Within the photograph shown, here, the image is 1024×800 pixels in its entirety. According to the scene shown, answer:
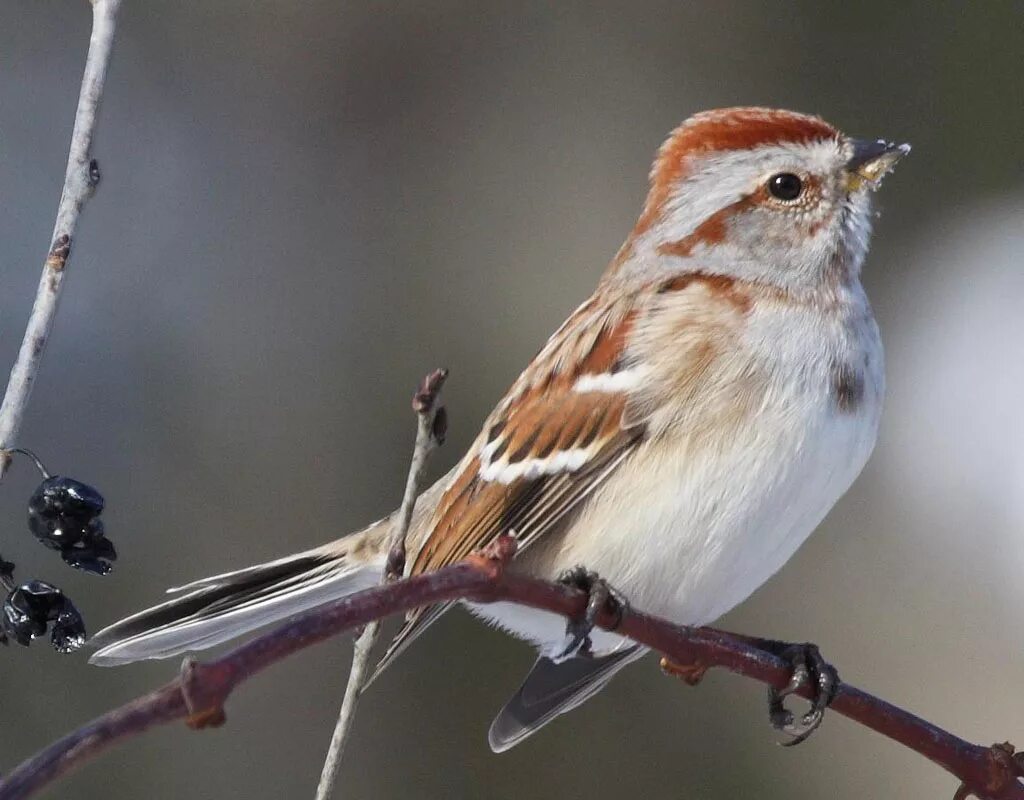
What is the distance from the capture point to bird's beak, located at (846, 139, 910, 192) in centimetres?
228

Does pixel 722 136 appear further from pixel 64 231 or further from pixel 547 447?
pixel 64 231

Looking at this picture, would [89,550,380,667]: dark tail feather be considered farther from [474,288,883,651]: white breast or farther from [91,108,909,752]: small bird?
[474,288,883,651]: white breast

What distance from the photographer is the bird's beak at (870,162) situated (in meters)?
2.28

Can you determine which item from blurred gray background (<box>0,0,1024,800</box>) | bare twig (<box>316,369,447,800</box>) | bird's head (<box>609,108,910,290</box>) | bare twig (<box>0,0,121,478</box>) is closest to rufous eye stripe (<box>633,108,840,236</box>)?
bird's head (<box>609,108,910,290</box>)

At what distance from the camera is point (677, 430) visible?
80.0 inches

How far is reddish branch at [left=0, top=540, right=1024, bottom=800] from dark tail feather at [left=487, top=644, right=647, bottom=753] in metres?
0.50

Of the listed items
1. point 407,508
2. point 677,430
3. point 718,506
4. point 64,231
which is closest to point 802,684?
point 718,506

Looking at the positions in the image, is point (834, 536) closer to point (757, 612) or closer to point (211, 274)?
point (757, 612)

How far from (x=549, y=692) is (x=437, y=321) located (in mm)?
2675

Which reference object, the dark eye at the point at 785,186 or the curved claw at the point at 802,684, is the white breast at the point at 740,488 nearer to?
the curved claw at the point at 802,684

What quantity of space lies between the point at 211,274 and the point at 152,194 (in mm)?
528

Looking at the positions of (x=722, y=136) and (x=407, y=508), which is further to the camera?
(x=722, y=136)

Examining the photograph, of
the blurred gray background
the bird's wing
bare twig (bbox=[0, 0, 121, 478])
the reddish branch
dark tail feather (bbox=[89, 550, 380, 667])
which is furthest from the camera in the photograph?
the blurred gray background

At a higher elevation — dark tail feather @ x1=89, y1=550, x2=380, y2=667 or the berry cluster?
the berry cluster
